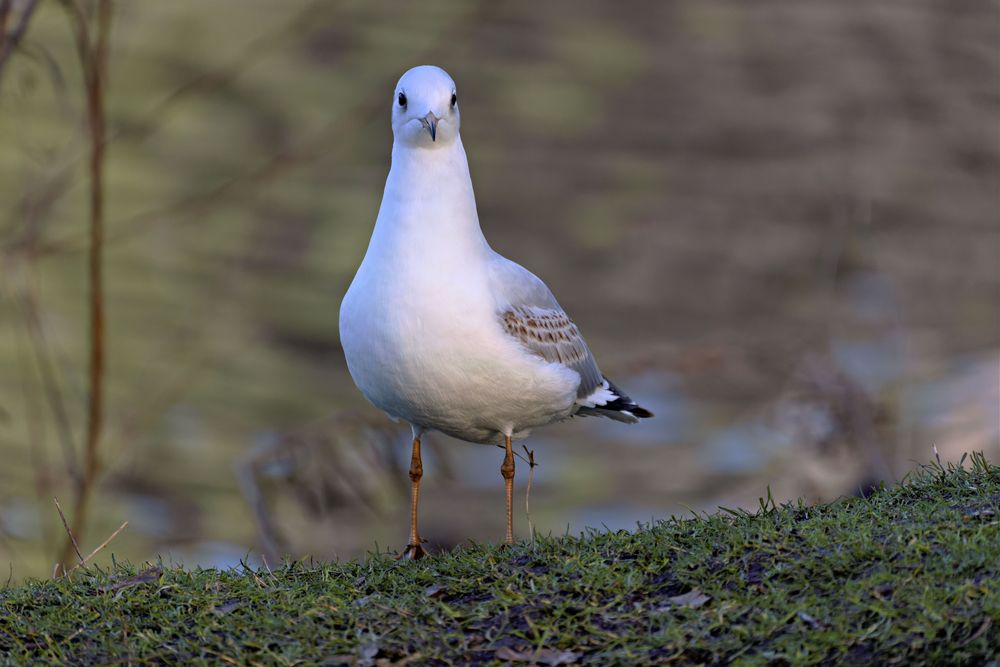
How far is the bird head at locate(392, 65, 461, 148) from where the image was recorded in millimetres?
5219

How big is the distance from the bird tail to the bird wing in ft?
0.11

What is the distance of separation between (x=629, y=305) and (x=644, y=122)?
2178mm

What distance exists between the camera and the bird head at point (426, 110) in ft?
17.1

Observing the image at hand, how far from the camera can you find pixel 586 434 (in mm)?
10672

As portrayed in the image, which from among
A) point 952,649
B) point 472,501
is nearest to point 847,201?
point 472,501

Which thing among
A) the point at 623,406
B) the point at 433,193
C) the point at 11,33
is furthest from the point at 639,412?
the point at 11,33

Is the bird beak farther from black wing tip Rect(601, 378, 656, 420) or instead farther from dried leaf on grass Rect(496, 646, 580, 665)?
dried leaf on grass Rect(496, 646, 580, 665)

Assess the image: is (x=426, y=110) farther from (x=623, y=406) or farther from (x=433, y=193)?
(x=623, y=406)

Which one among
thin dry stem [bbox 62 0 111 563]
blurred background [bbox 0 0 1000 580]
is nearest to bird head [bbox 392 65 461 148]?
blurred background [bbox 0 0 1000 580]

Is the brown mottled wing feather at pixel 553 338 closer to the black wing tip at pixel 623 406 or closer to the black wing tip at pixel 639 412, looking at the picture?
the black wing tip at pixel 623 406

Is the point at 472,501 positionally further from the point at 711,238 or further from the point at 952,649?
the point at 952,649

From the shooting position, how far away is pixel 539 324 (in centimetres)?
545

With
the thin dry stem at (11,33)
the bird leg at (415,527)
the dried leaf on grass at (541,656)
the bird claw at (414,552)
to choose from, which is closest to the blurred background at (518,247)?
the thin dry stem at (11,33)

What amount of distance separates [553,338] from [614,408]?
756 millimetres
